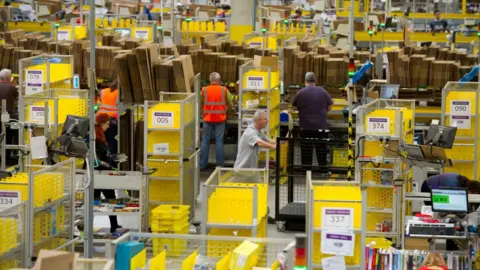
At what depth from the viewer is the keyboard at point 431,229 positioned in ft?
34.4

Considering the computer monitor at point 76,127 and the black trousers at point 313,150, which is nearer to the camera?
the computer monitor at point 76,127

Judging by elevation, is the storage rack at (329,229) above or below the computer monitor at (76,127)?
below

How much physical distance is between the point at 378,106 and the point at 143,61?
3337 millimetres

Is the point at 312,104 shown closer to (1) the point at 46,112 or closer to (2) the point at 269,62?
(2) the point at 269,62

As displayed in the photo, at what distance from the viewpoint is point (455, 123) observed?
15.1 m

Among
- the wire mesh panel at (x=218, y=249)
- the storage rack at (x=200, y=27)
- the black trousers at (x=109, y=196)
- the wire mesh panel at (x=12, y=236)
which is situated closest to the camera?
the wire mesh panel at (x=218, y=249)

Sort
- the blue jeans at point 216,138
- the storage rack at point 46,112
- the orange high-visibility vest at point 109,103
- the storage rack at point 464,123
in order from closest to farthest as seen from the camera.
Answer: the storage rack at point 46,112, the storage rack at point 464,123, the orange high-visibility vest at point 109,103, the blue jeans at point 216,138

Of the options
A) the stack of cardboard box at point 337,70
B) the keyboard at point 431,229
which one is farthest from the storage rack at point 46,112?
the stack of cardboard box at point 337,70

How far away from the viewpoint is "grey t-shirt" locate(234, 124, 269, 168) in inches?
538

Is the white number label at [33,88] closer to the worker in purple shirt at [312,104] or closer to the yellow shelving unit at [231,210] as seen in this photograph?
the worker in purple shirt at [312,104]

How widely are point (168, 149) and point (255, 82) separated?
11.1 feet

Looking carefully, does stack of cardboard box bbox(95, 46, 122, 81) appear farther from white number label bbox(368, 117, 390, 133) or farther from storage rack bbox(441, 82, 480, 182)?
white number label bbox(368, 117, 390, 133)

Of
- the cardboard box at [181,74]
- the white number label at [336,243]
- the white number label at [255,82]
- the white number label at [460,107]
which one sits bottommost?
the white number label at [336,243]

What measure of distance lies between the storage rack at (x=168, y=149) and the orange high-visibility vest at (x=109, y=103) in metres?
Answer: 2.55
